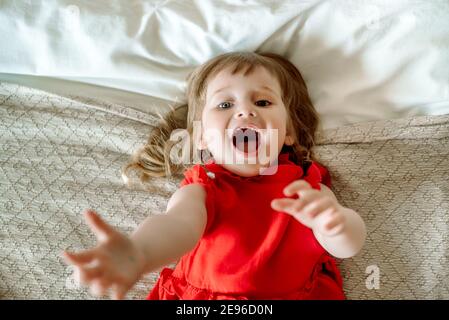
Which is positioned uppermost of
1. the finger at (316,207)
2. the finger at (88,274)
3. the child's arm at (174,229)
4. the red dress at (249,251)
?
the finger at (316,207)

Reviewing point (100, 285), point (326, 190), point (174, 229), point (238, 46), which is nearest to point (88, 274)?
point (100, 285)

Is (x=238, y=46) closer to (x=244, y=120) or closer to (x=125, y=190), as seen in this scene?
(x=244, y=120)

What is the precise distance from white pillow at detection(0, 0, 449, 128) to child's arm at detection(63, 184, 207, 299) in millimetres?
394

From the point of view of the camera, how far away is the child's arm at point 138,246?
62 cm

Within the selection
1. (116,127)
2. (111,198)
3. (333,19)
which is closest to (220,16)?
(333,19)

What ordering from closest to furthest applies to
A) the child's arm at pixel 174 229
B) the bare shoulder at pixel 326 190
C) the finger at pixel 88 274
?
the finger at pixel 88 274 < the child's arm at pixel 174 229 < the bare shoulder at pixel 326 190

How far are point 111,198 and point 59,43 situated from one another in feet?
1.36

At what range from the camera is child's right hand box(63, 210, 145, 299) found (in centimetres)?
A: 62

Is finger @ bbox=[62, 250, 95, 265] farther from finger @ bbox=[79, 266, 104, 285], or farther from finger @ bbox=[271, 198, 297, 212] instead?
finger @ bbox=[271, 198, 297, 212]

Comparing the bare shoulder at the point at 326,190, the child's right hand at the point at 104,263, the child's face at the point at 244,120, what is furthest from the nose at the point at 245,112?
the child's right hand at the point at 104,263

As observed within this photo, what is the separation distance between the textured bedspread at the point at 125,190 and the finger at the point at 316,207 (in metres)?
0.38

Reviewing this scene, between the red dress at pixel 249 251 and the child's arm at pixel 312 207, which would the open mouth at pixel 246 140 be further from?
the child's arm at pixel 312 207

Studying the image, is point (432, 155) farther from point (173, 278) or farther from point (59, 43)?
point (59, 43)

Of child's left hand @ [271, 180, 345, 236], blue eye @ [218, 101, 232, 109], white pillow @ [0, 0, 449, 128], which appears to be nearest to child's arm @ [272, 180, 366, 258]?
child's left hand @ [271, 180, 345, 236]
